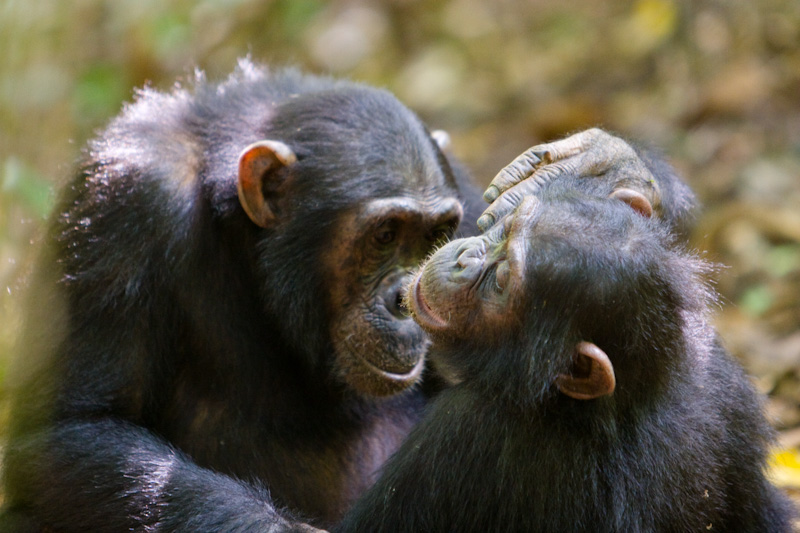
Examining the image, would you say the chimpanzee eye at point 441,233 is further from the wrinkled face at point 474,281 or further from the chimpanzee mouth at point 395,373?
the wrinkled face at point 474,281

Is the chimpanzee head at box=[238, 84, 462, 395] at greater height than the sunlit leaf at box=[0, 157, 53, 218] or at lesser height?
lesser

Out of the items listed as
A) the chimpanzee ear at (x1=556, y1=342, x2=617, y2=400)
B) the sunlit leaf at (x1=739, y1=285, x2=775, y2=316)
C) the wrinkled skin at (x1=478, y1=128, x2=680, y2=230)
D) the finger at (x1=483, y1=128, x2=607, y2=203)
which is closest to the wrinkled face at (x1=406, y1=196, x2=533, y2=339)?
the wrinkled skin at (x1=478, y1=128, x2=680, y2=230)

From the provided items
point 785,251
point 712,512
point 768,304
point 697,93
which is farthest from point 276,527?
point 697,93

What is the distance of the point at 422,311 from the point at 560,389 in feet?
2.82

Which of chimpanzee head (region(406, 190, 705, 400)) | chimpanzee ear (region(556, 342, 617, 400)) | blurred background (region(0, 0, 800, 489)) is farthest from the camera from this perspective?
blurred background (region(0, 0, 800, 489))

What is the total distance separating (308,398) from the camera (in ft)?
19.0

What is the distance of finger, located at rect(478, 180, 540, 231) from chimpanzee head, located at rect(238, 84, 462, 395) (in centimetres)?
72

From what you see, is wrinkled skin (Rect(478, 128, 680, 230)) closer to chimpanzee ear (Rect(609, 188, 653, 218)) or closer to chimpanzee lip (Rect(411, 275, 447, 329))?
chimpanzee ear (Rect(609, 188, 653, 218))

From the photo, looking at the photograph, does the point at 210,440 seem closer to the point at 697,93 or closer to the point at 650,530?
the point at 650,530

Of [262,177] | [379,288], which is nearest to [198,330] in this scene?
[262,177]

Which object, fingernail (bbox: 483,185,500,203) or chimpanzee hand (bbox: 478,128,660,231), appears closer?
chimpanzee hand (bbox: 478,128,660,231)

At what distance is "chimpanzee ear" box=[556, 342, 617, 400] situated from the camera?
4.15 metres

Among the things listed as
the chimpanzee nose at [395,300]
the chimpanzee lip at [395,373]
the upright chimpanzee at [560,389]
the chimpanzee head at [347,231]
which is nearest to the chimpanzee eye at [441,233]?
the chimpanzee head at [347,231]

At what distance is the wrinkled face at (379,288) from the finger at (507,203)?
72 centimetres
